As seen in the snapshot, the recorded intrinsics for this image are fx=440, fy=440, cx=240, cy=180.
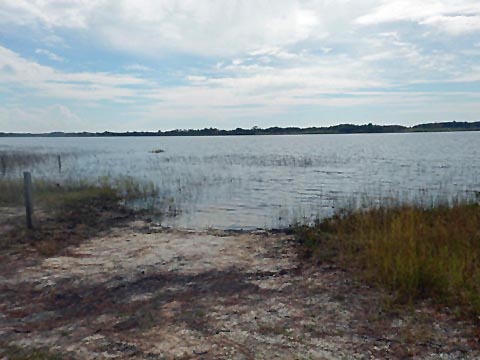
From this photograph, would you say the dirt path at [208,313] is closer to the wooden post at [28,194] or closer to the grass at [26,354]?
the grass at [26,354]

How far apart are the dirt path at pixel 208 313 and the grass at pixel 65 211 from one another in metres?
1.84

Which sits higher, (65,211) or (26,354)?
(26,354)

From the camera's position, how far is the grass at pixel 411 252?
20.1ft

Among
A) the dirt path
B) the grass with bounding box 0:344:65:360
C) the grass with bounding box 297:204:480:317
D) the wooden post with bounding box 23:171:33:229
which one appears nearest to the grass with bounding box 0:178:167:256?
the wooden post with bounding box 23:171:33:229

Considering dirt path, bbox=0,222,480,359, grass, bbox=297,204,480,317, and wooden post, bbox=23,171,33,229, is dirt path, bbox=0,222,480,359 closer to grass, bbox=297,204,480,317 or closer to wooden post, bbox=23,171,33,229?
grass, bbox=297,204,480,317

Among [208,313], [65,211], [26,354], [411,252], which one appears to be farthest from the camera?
[65,211]

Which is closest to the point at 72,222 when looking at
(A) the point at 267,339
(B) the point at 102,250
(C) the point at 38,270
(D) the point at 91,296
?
(B) the point at 102,250

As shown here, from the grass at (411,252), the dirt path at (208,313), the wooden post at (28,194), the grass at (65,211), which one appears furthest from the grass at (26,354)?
the wooden post at (28,194)

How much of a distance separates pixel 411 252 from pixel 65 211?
36.8ft

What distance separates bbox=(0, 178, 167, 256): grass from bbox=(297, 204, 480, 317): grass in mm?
5856

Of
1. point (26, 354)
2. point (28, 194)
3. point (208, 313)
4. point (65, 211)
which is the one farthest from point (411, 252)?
point (65, 211)

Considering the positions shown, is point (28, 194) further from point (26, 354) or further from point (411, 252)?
point (411, 252)

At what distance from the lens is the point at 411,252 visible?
23.2ft

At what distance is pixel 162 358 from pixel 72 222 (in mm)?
9186
